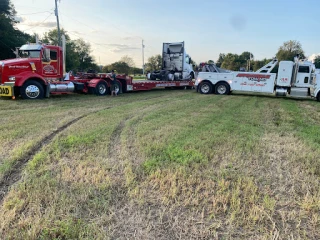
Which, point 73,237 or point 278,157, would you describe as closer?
point 73,237

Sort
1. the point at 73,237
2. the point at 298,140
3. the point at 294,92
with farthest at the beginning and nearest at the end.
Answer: the point at 294,92 < the point at 298,140 < the point at 73,237

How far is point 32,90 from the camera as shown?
11.6 m

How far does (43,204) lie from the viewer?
9.42ft

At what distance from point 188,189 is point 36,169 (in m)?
2.27

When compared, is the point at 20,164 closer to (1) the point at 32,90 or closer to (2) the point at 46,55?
(1) the point at 32,90

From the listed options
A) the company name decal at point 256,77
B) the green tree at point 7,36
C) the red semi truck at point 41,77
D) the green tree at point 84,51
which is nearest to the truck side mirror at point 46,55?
the red semi truck at point 41,77

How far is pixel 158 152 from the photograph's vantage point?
4.52 meters

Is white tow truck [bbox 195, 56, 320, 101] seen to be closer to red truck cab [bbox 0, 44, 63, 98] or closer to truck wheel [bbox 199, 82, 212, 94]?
truck wheel [bbox 199, 82, 212, 94]

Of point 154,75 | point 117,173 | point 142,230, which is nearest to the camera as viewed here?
point 142,230

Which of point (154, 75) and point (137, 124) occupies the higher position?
point (154, 75)

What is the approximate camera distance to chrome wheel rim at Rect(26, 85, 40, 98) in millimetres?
11469

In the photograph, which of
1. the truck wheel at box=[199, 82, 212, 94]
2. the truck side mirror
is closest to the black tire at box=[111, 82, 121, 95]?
the truck side mirror

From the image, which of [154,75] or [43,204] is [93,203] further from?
[154,75]

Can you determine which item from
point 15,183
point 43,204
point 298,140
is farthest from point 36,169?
point 298,140
